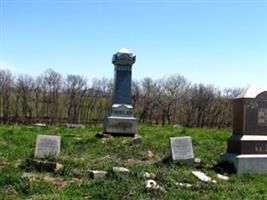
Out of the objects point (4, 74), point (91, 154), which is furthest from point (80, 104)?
point (91, 154)

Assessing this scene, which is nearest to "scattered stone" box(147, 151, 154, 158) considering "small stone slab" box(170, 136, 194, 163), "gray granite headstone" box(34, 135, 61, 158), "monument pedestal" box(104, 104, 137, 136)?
"small stone slab" box(170, 136, 194, 163)

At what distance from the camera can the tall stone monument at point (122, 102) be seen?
15703 millimetres

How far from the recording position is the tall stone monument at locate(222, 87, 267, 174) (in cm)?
1079

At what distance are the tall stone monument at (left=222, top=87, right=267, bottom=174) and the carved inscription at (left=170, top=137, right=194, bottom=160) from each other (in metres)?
0.94

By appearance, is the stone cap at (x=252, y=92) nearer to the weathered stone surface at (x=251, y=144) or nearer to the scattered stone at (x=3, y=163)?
the weathered stone surface at (x=251, y=144)

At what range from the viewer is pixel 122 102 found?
16.1 m

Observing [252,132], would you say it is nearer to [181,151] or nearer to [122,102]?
[181,151]

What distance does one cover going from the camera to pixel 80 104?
39469 millimetres

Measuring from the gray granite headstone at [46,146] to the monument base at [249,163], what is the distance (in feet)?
13.4

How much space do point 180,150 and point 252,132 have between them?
1.76m

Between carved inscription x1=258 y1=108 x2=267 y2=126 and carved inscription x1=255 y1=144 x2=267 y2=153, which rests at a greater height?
carved inscription x1=258 y1=108 x2=267 y2=126

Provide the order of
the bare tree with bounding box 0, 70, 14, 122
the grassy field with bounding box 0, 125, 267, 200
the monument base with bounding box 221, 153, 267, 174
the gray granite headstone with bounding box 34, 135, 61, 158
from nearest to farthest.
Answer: the grassy field with bounding box 0, 125, 267, 200 < the gray granite headstone with bounding box 34, 135, 61, 158 < the monument base with bounding box 221, 153, 267, 174 < the bare tree with bounding box 0, 70, 14, 122

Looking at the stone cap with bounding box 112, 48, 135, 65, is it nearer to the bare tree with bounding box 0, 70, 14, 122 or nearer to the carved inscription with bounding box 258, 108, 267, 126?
the carved inscription with bounding box 258, 108, 267, 126

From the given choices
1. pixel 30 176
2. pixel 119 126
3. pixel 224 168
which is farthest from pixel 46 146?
pixel 119 126
